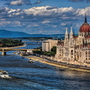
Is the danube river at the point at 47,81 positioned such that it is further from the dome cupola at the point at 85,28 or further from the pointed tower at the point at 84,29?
the dome cupola at the point at 85,28

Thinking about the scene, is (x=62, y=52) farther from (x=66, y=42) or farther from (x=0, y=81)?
(x=0, y=81)

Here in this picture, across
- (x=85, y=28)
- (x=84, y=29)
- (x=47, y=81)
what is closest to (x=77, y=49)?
(x=84, y=29)

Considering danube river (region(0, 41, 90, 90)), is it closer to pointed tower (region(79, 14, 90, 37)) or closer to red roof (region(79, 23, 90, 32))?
pointed tower (region(79, 14, 90, 37))

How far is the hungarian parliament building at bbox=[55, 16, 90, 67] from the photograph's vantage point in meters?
95.2

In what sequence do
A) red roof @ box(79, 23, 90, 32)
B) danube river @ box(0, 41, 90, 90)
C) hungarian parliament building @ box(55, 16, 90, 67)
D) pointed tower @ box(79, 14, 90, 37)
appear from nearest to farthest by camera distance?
danube river @ box(0, 41, 90, 90), hungarian parliament building @ box(55, 16, 90, 67), pointed tower @ box(79, 14, 90, 37), red roof @ box(79, 23, 90, 32)

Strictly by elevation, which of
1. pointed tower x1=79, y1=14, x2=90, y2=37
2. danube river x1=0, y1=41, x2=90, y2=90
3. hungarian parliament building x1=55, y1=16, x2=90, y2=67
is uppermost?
pointed tower x1=79, y1=14, x2=90, y2=37

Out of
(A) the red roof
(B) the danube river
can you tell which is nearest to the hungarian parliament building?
(A) the red roof

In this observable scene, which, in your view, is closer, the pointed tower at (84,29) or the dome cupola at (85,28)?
the pointed tower at (84,29)

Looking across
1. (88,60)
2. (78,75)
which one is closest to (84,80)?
(78,75)

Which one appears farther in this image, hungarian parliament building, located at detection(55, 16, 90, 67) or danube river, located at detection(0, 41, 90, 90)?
hungarian parliament building, located at detection(55, 16, 90, 67)

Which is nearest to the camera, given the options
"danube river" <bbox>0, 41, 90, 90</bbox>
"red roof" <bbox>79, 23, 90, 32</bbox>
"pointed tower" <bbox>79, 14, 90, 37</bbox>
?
"danube river" <bbox>0, 41, 90, 90</bbox>

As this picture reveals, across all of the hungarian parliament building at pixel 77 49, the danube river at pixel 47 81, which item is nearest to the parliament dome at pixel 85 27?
the hungarian parliament building at pixel 77 49

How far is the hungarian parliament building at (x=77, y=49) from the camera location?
95188 mm

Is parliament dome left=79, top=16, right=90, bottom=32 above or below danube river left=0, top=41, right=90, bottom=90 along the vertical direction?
above
